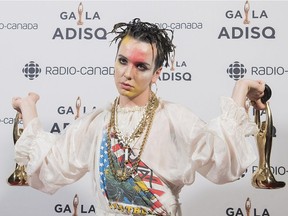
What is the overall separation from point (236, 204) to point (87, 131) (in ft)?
1.88

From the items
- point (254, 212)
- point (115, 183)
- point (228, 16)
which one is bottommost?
point (254, 212)

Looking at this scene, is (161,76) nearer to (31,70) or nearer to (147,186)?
(31,70)

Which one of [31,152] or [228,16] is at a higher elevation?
[228,16]

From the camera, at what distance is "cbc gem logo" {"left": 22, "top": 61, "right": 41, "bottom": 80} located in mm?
1646

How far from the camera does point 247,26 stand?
5.26 feet

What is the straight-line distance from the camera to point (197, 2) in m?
1.63

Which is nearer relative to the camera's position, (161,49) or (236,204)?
(161,49)

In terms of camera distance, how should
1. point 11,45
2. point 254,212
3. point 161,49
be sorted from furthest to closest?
1. point 11,45
2. point 254,212
3. point 161,49

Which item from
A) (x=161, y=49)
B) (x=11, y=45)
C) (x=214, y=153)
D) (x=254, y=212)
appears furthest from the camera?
(x=11, y=45)

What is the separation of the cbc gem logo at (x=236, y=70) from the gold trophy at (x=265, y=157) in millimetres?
407

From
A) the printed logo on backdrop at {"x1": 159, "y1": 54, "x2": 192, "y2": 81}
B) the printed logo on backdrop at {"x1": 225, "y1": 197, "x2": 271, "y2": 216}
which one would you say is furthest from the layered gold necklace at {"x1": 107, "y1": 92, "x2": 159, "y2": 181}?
the printed logo on backdrop at {"x1": 225, "y1": 197, "x2": 271, "y2": 216}

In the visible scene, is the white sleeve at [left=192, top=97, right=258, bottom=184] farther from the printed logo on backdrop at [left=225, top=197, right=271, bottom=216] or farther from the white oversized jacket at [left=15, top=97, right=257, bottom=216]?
the printed logo on backdrop at [left=225, top=197, right=271, bottom=216]

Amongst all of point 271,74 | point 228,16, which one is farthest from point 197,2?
point 271,74

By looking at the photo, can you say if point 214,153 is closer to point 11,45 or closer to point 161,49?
point 161,49
